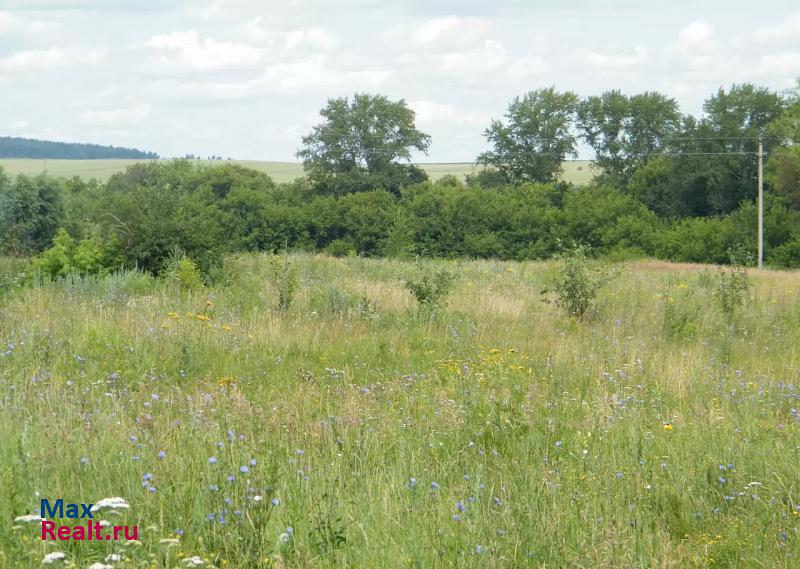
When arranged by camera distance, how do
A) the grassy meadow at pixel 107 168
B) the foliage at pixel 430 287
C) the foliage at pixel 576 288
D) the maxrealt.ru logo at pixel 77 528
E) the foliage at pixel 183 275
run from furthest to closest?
1. the grassy meadow at pixel 107 168
2. the foliage at pixel 183 275
3. the foliage at pixel 576 288
4. the foliage at pixel 430 287
5. the maxrealt.ru logo at pixel 77 528

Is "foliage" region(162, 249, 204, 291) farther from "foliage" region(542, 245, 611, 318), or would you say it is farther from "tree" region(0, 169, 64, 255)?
"tree" region(0, 169, 64, 255)

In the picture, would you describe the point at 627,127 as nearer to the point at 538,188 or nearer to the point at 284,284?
the point at 538,188

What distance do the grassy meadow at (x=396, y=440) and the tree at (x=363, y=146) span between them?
56.4 metres

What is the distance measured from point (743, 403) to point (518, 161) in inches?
2412

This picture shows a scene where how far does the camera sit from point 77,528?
359 centimetres

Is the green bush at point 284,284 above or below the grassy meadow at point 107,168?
below

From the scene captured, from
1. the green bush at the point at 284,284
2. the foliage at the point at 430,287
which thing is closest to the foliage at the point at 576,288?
the foliage at the point at 430,287

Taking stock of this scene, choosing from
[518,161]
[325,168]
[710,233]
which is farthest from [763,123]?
[325,168]

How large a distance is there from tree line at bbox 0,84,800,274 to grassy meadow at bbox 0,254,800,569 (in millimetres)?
29126

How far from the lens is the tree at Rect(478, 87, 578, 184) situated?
65562mm

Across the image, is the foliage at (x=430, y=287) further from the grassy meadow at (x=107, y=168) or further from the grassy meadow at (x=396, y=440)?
the grassy meadow at (x=107, y=168)

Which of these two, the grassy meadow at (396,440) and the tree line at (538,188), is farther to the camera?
the tree line at (538,188)

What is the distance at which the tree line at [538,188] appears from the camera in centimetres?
5206

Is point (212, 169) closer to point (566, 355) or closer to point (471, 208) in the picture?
point (471, 208)
